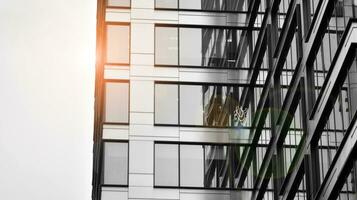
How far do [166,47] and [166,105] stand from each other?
4.37 m

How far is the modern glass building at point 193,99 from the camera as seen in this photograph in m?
48.5

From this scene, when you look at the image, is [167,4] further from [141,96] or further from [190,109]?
[190,109]

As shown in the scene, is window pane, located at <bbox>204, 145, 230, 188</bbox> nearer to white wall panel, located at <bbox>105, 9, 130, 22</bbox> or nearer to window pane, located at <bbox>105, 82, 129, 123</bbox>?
window pane, located at <bbox>105, 82, 129, 123</bbox>

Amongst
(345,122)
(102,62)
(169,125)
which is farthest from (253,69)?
(345,122)

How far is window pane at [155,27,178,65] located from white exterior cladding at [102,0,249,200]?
1.30 feet

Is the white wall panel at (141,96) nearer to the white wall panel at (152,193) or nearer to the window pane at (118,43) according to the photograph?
the window pane at (118,43)

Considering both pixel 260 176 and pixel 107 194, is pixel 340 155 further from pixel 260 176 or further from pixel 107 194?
pixel 107 194

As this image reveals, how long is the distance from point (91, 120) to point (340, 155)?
31891 mm

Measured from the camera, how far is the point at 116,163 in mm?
54312

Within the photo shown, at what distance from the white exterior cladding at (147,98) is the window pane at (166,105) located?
45 centimetres

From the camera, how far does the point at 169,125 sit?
55.8 m

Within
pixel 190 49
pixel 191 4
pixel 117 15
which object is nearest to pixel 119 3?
pixel 117 15

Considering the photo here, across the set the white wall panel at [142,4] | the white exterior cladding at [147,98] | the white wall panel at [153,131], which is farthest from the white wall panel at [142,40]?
the white wall panel at [153,131]

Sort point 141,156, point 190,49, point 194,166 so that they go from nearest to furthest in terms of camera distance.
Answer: point 194,166 < point 141,156 < point 190,49
